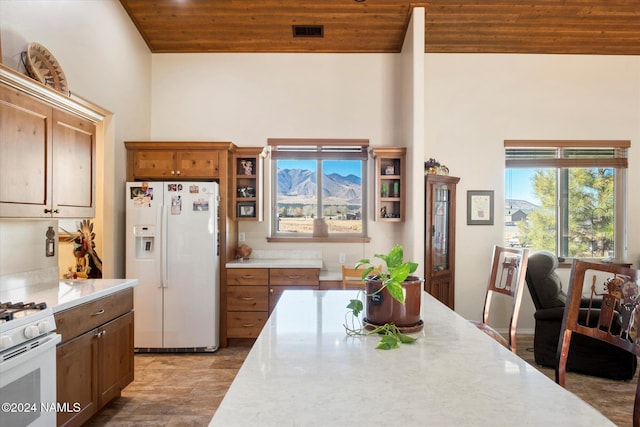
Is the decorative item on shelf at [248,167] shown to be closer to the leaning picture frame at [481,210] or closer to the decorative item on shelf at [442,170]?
the decorative item on shelf at [442,170]

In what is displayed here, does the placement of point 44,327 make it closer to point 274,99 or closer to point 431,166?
point 274,99

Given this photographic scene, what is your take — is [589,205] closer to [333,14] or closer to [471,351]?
[333,14]

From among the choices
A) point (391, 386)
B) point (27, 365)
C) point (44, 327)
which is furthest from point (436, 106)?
point (27, 365)

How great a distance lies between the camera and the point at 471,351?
121cm

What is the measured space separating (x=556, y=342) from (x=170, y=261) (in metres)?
3.81

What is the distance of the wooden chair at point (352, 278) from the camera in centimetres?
363

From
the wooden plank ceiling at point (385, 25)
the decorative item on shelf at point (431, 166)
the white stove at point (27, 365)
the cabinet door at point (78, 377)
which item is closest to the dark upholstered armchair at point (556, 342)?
the decorative item on shelf at point (431, 166)

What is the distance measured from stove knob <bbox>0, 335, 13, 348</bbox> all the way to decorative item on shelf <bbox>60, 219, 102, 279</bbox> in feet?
6.44

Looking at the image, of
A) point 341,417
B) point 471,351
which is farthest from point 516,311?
point 341,417

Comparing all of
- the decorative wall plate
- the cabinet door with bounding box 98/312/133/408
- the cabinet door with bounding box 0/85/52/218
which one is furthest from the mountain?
the cabinet door with bounding box 0/85/52/218

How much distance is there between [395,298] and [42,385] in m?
1.88

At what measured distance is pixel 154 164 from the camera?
406 centimetres

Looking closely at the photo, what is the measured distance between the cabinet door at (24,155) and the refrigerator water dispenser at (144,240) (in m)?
1.41

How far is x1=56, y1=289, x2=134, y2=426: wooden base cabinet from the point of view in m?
2.14
